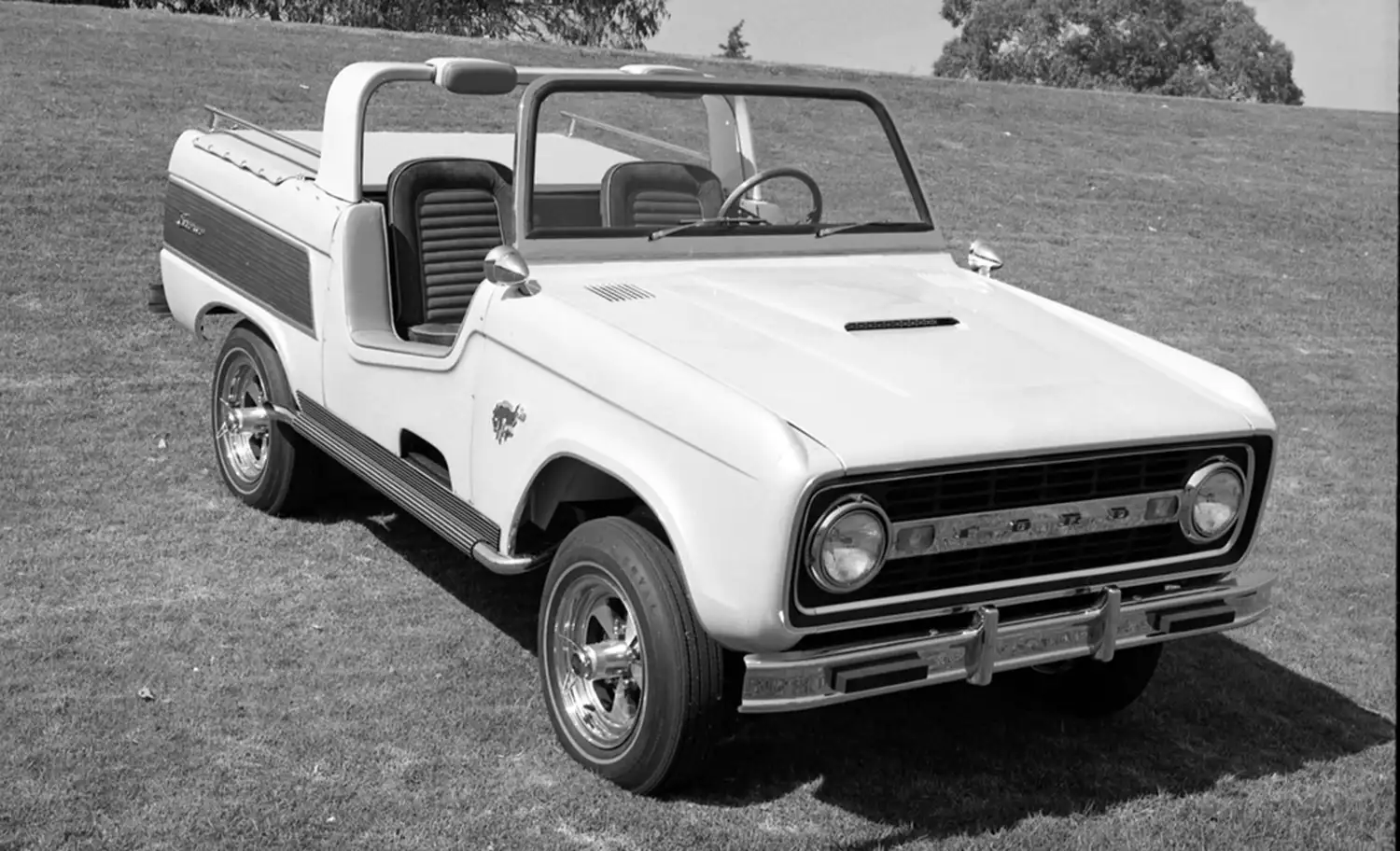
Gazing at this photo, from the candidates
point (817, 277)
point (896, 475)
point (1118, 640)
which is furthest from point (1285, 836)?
point (817, 277)

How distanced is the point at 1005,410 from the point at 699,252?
1548 mm

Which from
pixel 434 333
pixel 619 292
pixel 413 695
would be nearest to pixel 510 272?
pixel 619 292

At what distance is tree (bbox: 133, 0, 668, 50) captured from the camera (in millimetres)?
34219

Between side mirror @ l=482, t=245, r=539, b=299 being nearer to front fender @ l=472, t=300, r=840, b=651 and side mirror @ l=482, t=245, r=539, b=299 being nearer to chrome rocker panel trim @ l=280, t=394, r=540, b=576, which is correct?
front fender @ l=472, t=300, r=840, b=651

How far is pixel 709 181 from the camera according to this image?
20.1ft

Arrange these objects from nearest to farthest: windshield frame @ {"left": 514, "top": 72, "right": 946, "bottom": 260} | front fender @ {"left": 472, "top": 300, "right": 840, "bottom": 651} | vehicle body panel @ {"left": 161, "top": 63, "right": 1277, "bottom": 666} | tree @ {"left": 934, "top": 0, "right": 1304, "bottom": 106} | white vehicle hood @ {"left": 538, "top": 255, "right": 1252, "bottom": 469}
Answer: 1. front fender @ {"left": 472, "top": 300, "right": 840, "bottom": 651}
2. vehicle body panel @ {"left": 161, "top": 63, "right": 1277, "bottom": 666}
3. white vehicle hood @ {"left": 538, "top": 255, "right": 1252, "bottom": 469}
4. windshield frame @ {"left": 514, "top": 72, "right": 946, "bottom": 260}
5. tree @ {"left": 934, "top": 0, "right": 1304, "bottom": 106}

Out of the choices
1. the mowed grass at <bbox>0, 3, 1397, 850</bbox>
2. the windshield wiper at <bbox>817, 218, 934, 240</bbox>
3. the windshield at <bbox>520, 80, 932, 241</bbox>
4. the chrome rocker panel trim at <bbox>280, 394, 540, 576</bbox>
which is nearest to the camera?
the mowed grass at <bbox>0, 3, 1397, 850</bbox>

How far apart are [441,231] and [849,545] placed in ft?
9.32

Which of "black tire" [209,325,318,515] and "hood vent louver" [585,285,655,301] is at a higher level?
"hood vent louver" [585,285,655,301]

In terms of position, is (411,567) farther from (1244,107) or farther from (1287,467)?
(1244,107)

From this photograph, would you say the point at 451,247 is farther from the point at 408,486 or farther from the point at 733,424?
the point at 733,424

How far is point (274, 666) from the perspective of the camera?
529 cm

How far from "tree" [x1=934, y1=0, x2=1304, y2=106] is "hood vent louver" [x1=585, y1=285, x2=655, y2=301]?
5996 centimetres

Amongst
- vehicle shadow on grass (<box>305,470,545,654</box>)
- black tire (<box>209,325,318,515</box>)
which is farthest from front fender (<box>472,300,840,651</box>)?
black tire (<box>209,325,318,515</box>)
